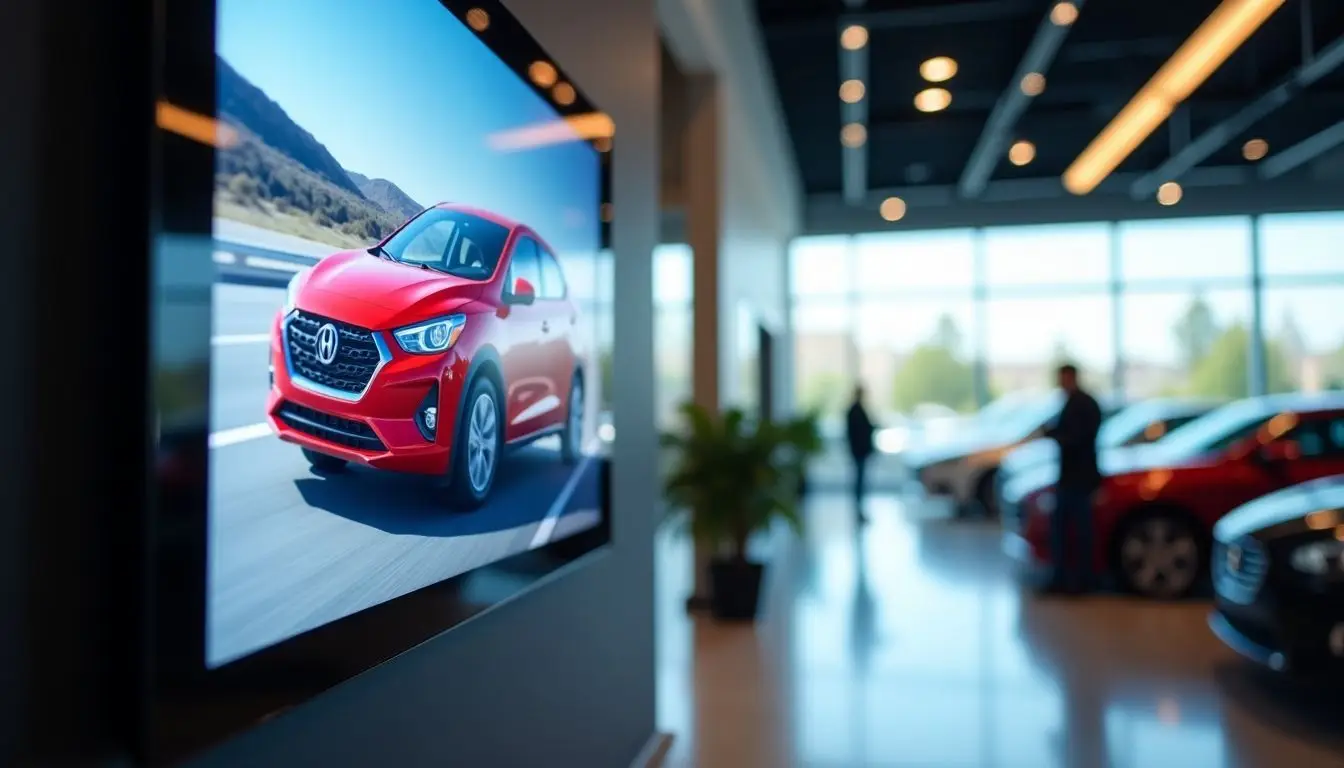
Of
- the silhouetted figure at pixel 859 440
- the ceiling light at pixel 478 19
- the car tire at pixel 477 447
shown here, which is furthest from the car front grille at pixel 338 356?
the silhouetted figure at pixel 859 440

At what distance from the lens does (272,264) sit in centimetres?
139

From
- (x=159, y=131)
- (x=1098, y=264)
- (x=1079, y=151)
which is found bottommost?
(x=159, y=131)

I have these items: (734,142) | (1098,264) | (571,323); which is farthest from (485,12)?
(1098,264)

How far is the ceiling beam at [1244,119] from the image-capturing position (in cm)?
780

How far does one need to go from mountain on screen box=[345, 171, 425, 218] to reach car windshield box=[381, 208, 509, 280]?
3 cm

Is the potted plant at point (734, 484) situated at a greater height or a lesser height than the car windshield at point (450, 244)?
lesser

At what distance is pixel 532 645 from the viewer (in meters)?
2.56

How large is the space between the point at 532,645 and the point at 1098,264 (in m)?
13.9

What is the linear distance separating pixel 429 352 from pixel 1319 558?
385 centimetres

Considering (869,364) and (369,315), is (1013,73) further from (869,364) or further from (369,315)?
(369,315)

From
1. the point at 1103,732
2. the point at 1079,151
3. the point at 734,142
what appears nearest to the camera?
the point at 1103,732

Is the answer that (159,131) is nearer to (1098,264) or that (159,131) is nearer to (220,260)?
(220,260)

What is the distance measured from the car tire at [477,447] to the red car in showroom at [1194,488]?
18.4ft

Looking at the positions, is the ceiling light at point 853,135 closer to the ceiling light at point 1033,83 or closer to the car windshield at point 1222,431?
the ceiling light at point 1033,83
